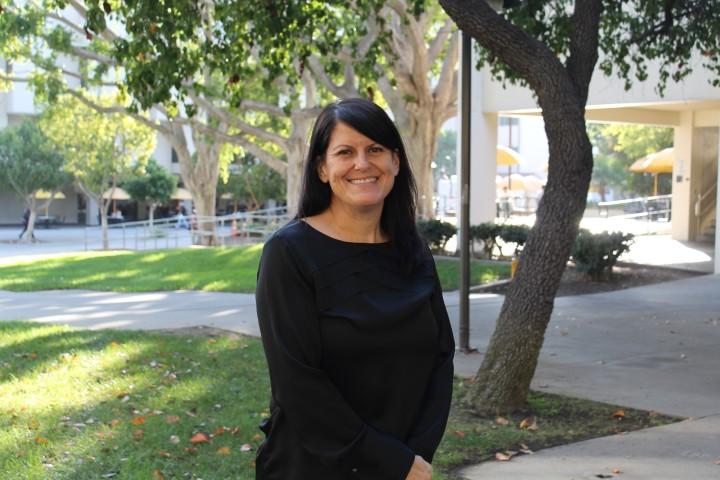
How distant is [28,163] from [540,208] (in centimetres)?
4243

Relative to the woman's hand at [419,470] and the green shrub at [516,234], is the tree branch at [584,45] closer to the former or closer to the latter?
the woman's hand at [419,470]

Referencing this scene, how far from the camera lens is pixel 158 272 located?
1945 centimetres

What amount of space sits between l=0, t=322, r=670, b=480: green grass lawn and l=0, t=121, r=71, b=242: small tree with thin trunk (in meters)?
38.3

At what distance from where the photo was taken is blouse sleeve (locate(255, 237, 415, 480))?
267 cm

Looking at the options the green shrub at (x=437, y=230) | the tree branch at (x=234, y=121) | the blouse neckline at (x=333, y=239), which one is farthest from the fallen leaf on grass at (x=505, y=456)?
the tree branch at (x=234, y=121)

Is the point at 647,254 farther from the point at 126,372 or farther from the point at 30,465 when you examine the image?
the point at 30,465

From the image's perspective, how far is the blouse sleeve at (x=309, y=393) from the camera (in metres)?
2.67

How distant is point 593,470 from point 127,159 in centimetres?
3803

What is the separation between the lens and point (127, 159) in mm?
41812

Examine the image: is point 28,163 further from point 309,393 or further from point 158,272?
point 309,393

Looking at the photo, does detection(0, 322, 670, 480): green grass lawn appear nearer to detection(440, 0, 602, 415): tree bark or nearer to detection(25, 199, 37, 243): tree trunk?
detection(440, 0, 602, 415): tree bark

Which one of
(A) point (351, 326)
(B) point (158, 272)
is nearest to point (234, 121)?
(B) point (158, 272)

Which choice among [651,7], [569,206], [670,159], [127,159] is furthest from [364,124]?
[127,159]

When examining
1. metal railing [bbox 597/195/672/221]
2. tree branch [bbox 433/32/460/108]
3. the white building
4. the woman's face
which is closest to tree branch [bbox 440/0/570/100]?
the woman's face
